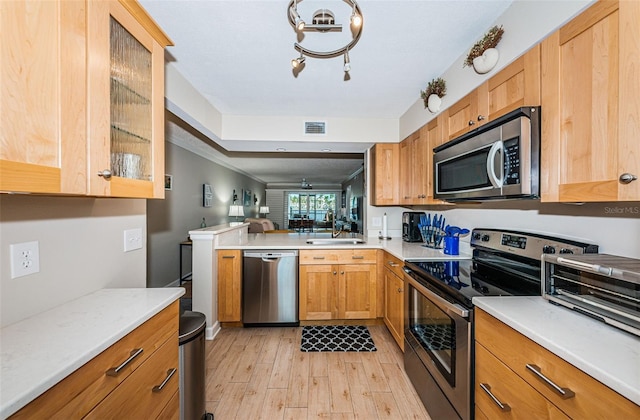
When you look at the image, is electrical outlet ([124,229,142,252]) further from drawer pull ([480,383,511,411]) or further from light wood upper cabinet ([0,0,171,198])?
drawer pull ([480,383,511,411])

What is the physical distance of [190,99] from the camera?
2.43 meters

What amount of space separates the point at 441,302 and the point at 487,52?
1441 mm

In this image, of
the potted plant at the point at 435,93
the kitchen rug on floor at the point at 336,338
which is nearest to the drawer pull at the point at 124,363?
the kitchen rug on floor at the point at 336,338

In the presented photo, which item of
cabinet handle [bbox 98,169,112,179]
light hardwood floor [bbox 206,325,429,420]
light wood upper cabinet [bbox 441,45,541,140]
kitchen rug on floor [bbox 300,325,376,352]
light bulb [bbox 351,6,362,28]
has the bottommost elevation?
light hardwood floor [bbox 206,325,429,420]

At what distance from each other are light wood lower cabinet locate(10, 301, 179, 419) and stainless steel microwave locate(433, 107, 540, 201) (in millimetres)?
1728

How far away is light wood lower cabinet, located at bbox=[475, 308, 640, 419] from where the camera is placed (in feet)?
2.40

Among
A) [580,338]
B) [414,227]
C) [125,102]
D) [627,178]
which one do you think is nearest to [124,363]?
[125,102]

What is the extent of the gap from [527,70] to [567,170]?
1.79 ft

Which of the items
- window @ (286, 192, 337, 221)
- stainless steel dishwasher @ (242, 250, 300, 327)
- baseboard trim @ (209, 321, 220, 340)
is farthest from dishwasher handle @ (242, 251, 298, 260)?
window @ (286, 192, 337, 221)

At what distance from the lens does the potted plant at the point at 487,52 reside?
151cm

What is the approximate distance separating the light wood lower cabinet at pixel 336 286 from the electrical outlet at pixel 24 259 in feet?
7.03

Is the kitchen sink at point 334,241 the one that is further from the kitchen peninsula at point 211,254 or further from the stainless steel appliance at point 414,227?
the stainless steel appliance at point 414,227

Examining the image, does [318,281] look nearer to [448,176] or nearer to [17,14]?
[448,176]

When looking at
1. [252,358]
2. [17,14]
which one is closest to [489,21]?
[17,14]
